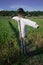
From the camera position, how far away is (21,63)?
7.38 m

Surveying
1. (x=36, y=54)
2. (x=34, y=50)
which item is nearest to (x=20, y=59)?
(x=36, y=54)

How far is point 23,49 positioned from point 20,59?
50cm

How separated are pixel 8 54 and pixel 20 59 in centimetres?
45

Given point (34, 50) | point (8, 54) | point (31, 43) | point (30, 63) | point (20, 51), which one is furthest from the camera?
point (31, 43)

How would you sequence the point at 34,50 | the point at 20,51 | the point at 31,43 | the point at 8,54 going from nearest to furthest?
the point at 8,54, the point at 20,51, the point at 34,50, the point at 31,43

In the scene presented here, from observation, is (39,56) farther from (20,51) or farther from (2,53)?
(2,53)

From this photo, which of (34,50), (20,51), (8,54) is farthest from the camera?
(34,50)

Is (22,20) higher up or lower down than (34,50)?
higher up

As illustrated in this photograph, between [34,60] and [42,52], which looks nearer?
[34,60]

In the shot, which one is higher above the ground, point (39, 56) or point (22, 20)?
point (22, 20)

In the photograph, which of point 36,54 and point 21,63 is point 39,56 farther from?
point 21,63

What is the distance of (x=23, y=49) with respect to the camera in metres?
8.10

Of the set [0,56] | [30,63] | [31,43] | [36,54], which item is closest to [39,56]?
[36,54]

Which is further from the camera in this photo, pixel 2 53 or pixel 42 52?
pixel 42 52
